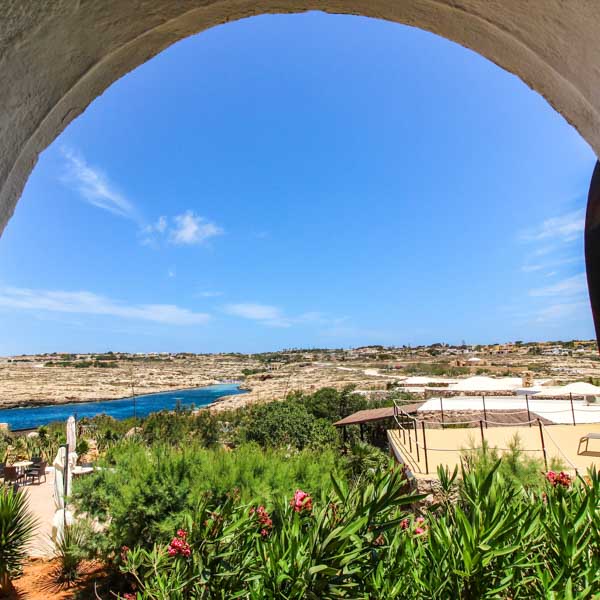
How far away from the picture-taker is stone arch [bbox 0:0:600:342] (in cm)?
83

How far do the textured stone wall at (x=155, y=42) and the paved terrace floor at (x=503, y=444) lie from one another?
7897mm

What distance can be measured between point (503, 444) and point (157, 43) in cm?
1150

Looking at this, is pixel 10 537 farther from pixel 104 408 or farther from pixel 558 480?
pixel 104 408

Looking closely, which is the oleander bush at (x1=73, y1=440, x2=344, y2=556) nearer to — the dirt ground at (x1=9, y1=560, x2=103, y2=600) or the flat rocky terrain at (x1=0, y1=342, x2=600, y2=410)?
the dirt ground at (x1=9, y1=560, x2=103, y2=600)

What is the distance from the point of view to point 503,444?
10.2m

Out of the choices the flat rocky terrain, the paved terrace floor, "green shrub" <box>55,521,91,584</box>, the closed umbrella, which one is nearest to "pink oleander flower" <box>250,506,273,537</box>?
"green shrub" <box>55,521,91,584</box>

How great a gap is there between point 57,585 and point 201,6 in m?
8.76

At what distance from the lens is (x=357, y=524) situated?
2.65 m

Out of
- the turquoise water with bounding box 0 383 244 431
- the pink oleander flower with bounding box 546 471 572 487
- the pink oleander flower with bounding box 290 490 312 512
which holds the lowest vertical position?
the turquoise water with bounding box 0 383 244 431

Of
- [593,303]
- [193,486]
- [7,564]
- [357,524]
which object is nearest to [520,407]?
[193,486]

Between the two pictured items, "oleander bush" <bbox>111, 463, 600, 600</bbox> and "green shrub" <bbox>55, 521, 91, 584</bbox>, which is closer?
"oleander bush" <bbox>111, 463, 600, 600</bbox>

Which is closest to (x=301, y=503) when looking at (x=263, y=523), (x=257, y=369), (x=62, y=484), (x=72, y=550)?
(x=263, y=523)

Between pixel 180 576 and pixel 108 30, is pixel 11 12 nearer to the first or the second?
pixel 108 30

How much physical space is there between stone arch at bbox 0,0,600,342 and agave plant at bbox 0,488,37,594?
25.6ft
